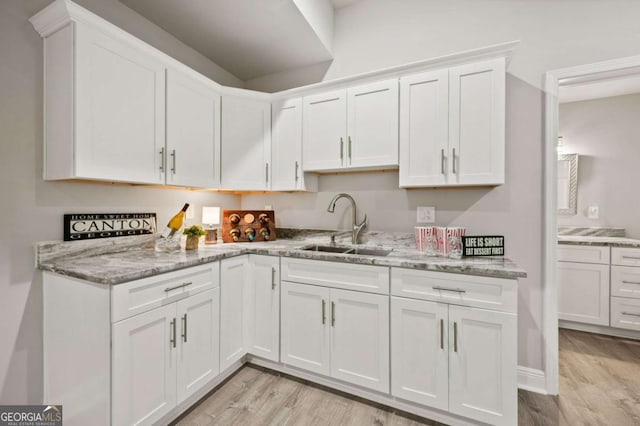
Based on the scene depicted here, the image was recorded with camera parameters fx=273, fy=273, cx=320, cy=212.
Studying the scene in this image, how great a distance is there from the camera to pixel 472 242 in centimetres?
170

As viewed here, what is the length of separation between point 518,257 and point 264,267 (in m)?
1.78

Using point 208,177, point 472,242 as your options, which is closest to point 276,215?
point 208,177

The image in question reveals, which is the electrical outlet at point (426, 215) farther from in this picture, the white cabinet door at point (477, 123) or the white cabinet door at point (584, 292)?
the white cabinet door at point (584, 292)

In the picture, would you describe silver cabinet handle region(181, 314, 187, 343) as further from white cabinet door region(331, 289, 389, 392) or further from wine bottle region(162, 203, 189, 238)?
white cabinet door region(331, 289, 389, 392)

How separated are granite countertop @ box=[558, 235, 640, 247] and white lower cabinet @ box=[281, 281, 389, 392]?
7.88 feet

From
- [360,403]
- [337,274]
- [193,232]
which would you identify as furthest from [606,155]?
[193,232]

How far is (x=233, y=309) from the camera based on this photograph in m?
1.93

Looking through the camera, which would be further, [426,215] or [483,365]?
[426,215]

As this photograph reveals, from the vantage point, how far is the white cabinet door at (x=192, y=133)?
6.05ft

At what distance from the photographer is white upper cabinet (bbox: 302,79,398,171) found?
195 cm

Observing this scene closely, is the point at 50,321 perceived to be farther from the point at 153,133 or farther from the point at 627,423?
the point at 627,423

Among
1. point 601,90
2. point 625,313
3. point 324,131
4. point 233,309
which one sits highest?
point 601,90

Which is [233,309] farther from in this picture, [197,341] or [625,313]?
[625,313]

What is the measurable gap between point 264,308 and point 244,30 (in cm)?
211
